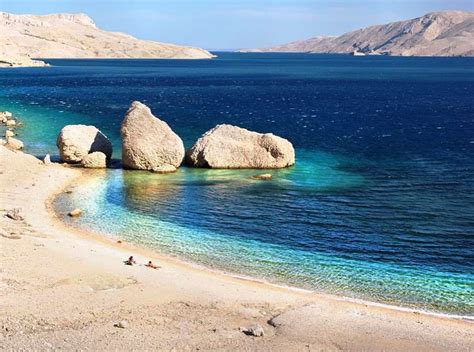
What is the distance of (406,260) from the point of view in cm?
2916

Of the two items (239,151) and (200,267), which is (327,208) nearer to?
(200,267)

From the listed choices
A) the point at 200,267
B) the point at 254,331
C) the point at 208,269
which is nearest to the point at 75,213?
the point at 200,267

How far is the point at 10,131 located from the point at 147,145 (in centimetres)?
2339

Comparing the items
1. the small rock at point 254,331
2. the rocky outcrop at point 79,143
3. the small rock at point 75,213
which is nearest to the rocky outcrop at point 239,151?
the rocky outcrop at point 79,143

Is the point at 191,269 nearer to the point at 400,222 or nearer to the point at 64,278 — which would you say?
the point at 64,278

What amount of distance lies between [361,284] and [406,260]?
3.85 m

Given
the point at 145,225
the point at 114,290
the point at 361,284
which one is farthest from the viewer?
the point at 145,225

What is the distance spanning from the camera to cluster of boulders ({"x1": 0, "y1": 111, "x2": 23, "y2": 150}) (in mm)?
55719

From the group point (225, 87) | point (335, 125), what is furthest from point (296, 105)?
point (225, 87)

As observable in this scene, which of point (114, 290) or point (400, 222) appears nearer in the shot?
point (114, 290)

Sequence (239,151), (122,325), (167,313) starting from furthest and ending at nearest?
(239,151) → (167,313) → (122,325)

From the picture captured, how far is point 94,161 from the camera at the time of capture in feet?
160

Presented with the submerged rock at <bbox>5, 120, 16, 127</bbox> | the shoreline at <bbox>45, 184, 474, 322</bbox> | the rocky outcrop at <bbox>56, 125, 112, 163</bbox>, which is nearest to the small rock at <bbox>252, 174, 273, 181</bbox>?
the rocky outcrop at <bbox>56, 125, 112, 163</bbox>

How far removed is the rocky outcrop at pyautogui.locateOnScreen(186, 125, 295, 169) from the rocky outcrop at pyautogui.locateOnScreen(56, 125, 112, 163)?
733 cm
